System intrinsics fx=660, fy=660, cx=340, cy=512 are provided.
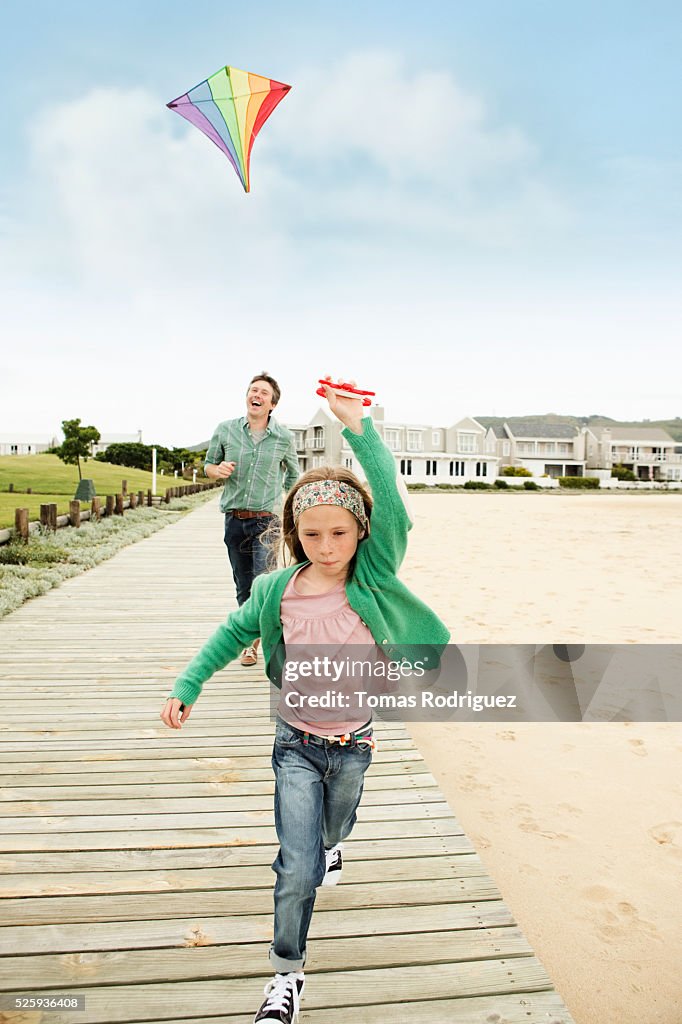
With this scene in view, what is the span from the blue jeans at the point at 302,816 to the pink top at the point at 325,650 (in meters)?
0.06

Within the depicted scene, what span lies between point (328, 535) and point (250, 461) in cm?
309

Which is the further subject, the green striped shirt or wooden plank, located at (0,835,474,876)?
the green striped shirt

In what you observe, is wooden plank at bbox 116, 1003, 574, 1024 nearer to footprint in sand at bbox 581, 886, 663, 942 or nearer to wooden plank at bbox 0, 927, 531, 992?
wooden plank at bbox 0, 927, 531, 992

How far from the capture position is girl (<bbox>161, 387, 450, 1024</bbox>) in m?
2.08

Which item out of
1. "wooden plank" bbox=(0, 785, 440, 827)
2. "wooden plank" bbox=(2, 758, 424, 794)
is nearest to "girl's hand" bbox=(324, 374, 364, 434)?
"wooden plank" bbox=(0, 785, 440, 827)

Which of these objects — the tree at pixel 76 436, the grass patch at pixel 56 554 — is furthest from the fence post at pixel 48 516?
the tree at pixel 76 436

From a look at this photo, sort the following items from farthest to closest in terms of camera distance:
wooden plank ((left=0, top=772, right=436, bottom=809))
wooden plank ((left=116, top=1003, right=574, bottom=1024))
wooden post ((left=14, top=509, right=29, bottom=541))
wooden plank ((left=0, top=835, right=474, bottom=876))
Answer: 1. wooden post ((left=14, top=509, right=29, bottom=541))
2. wooden plank ((left=0, top=772, right=436, bottom=809))
3. wooden plank ((left=0, top=835, right=474, bottom=876))
4. wooden plank ((left=116, top=1003, right=574, bottom=1024))

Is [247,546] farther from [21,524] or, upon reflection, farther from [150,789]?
[21,524]

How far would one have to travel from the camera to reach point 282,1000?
1886 millimetres

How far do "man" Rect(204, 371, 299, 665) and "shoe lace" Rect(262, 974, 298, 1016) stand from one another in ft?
11.0

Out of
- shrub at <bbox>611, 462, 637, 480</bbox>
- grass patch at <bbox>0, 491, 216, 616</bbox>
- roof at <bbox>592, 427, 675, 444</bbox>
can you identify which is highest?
roof at <bbox>592, 427, 675, 444</bbox>

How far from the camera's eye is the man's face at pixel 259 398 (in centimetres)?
504

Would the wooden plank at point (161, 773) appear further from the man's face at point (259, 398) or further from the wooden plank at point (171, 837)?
the man's face at point (259, 398)

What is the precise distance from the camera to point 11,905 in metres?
2.45
